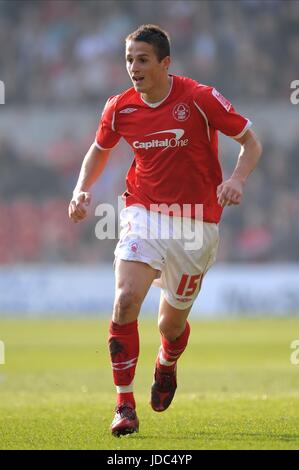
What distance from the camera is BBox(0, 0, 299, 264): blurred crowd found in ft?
84.0

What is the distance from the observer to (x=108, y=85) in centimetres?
2816

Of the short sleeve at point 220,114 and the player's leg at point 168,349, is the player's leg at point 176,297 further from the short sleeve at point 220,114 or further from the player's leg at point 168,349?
the short sleeve at point 220,114

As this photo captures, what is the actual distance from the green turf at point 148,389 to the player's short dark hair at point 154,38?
2518 mm

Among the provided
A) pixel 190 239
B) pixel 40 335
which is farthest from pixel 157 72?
pixel 40 335

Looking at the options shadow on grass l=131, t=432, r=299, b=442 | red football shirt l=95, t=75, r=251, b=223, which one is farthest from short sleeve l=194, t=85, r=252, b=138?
shadow on grass l=131, t=432, r=299, b=442

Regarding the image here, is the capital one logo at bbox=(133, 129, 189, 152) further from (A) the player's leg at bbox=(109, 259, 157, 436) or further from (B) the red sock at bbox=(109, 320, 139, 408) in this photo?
(B) the red sock at bbox=(109, 320, 139, 408)

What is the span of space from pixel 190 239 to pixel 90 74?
21516 millimetres

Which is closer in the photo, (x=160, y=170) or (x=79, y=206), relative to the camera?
(x=79, y=206)

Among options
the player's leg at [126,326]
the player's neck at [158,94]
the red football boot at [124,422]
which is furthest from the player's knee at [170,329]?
the player's neck at [158,94]

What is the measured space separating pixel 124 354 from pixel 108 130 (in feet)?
5.40

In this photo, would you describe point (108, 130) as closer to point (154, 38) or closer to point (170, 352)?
point (154, 38)

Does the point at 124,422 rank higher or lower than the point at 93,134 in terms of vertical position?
higher

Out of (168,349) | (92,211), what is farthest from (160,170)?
(92,211)

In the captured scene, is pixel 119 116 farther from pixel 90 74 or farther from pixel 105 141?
pixel 90 74
